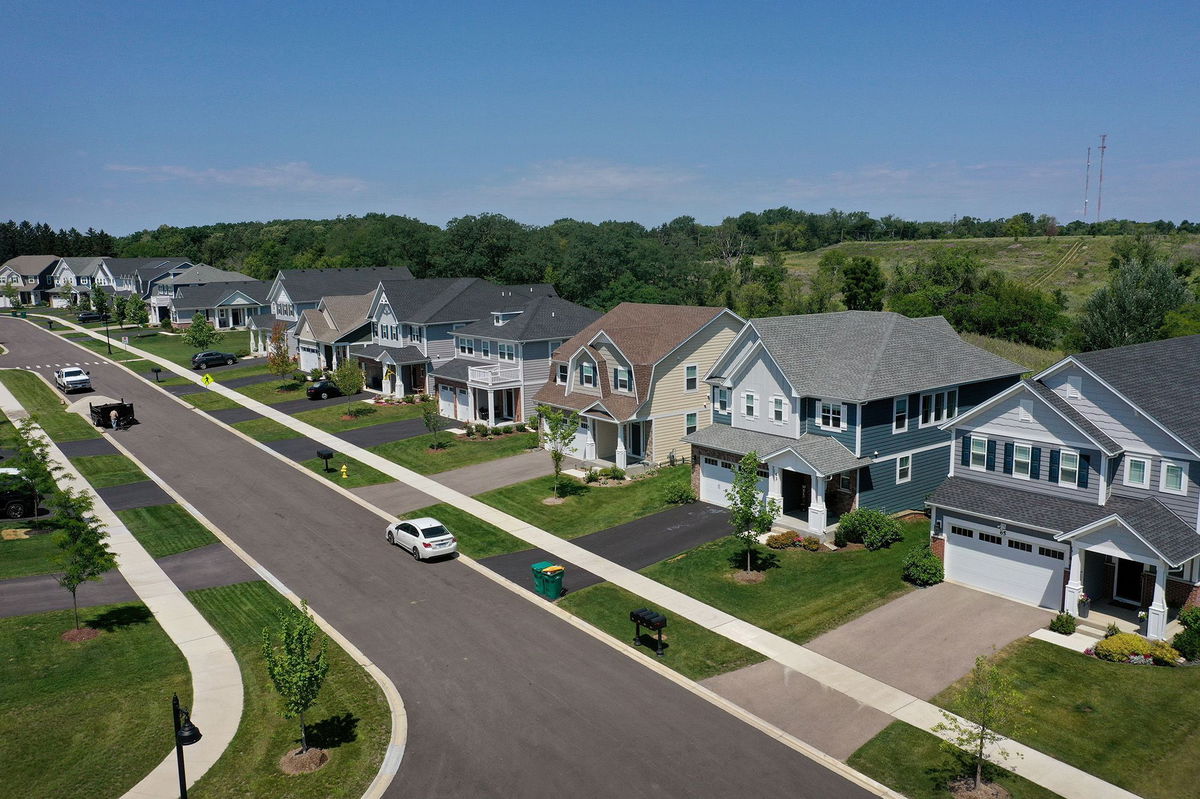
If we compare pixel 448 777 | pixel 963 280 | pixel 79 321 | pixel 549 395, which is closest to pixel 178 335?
pixel 79 321

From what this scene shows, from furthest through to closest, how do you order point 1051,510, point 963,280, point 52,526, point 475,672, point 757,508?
point 963,280 < point 52,526 < point 757,508 < point 1051,510 < point 475,672

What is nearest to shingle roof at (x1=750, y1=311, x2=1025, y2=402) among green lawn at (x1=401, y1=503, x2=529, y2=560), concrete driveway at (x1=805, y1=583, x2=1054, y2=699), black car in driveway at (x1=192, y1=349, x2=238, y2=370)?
concrete driveway at (x1=805, y1=583, x2=1054, y2=699)

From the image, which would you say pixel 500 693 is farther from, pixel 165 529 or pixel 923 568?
pixel 165 529

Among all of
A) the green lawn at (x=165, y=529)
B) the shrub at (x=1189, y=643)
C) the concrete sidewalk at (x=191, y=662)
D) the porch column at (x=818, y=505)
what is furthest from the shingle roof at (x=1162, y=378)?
the green lawn at (x=165, y=529)

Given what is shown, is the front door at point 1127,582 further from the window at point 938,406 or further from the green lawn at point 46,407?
the green lawn at point 46,407

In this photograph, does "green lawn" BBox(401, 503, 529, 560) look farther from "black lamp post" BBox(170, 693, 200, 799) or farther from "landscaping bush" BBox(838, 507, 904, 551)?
"black lamp post" BBox(170, 693, 200, 799)

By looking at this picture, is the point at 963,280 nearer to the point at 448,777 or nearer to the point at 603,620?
the point at 603,620
